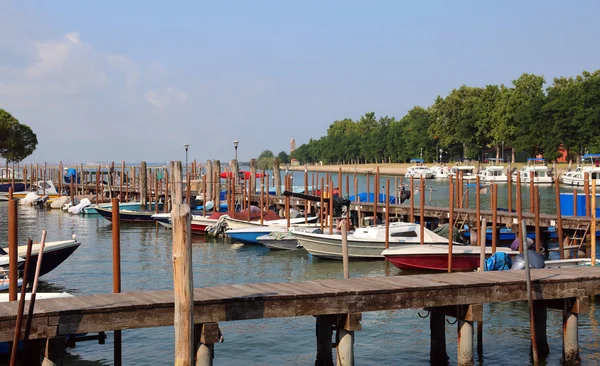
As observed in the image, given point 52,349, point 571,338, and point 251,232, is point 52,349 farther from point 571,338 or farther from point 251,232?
point 251,232

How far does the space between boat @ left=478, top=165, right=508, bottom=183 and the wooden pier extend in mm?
83911

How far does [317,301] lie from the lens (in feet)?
42.9

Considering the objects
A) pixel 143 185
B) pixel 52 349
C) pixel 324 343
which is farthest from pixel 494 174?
pixel 52 349

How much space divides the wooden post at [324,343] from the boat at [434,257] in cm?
1187

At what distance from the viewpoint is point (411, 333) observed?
708 inches

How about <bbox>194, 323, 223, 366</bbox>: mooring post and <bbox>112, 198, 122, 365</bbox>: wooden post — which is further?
<bbox>112, 198, 122, 365</bbox>: wooden post

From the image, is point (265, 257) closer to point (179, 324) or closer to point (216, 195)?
point (216, 195)

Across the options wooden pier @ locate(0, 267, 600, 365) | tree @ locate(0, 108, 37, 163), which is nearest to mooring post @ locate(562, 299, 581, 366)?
wooden pier @ locate(0, 267, 600, 365)

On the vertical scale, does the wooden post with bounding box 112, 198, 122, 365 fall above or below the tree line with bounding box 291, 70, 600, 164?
below

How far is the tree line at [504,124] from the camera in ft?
323

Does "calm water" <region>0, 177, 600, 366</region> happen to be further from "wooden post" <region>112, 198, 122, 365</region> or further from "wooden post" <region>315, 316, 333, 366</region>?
"wooden post" <region>112, 198, 122, 365</region>

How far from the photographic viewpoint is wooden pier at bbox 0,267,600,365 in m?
11.8

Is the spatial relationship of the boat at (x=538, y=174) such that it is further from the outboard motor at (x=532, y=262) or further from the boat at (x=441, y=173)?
the outboard motor at (x=532, y=262)

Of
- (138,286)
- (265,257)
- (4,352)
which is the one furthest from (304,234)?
(4,352)
